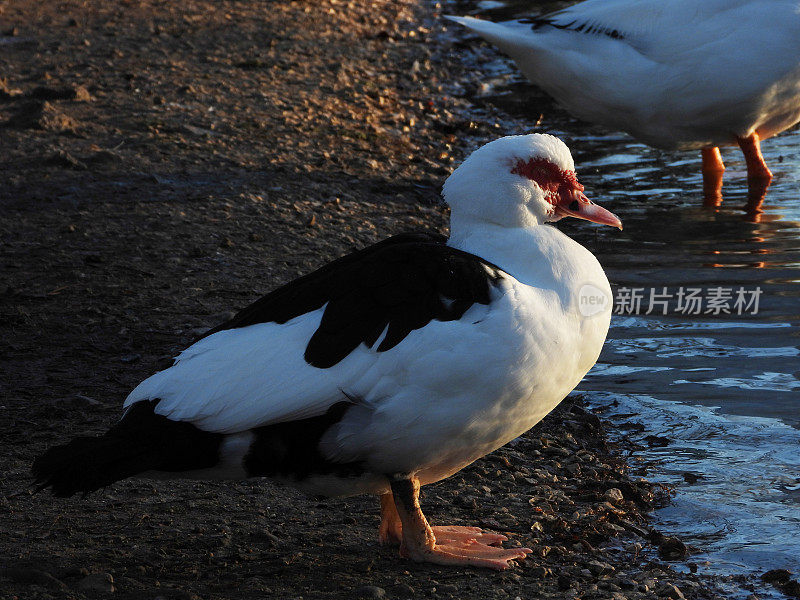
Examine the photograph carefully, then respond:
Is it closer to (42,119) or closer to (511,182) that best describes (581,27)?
(42,119)

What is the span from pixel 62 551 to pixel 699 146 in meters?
5.49

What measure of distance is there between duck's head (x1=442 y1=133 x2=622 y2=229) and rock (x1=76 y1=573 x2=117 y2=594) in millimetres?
1572

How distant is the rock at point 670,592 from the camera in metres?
3.27

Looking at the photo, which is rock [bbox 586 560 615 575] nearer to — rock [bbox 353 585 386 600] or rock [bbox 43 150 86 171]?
rock [bbox 353 585 386 600]

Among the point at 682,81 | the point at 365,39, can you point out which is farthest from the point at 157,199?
the point at 365,39

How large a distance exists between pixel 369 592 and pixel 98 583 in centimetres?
77

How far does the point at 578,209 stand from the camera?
385 centimetres

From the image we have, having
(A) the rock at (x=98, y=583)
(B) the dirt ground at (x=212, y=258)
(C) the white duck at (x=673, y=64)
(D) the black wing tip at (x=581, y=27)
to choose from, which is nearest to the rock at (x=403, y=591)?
(B) the dirt ground at (x=212, y=258)

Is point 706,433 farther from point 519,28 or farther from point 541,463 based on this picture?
point 519,28

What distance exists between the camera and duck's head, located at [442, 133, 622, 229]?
3592 millimetres

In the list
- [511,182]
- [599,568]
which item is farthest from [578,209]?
[599,568]

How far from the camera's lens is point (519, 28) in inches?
290

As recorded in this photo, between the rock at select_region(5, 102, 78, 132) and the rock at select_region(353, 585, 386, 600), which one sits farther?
the rock at select_region(5, 102, 78, 132)

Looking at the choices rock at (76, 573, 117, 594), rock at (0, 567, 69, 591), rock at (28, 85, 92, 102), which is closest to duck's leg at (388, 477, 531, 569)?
rock at (76, 573, 117, 594)
